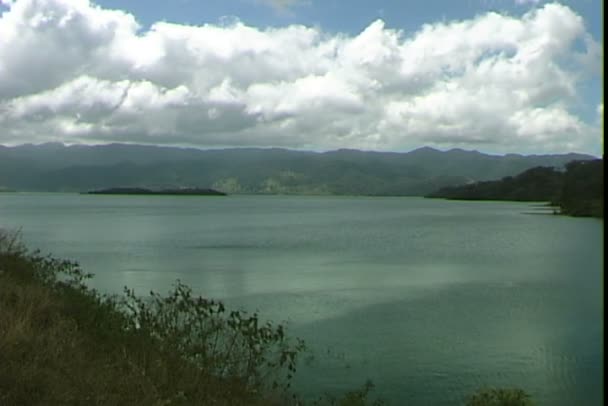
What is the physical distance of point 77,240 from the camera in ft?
151

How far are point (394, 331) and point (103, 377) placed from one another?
479 inches

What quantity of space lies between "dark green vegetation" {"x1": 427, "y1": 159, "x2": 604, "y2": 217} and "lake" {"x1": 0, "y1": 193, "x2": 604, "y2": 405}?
2583cm

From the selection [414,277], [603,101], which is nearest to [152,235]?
[414,277]

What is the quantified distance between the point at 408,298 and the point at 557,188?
130752mm

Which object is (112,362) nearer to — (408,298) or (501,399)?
(501,399)

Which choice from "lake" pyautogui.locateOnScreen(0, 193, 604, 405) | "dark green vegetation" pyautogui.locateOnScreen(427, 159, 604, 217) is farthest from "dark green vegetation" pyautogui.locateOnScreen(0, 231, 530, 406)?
"dark green vegetation" pyautogui.locateOnScreen(427, 159, 604, 217)

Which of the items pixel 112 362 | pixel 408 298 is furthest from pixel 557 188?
pixel 112 362

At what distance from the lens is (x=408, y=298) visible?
23.6 m

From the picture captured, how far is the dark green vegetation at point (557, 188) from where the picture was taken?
90938 millimetres

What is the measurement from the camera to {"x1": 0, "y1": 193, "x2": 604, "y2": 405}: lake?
13883mm

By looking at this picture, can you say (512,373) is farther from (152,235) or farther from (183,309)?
(152,235)

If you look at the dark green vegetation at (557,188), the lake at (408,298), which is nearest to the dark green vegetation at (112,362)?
the lake at (408,298)

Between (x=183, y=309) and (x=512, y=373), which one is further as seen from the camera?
(x=512, y=373)

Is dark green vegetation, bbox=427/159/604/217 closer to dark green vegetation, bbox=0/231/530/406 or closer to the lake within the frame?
the lake
